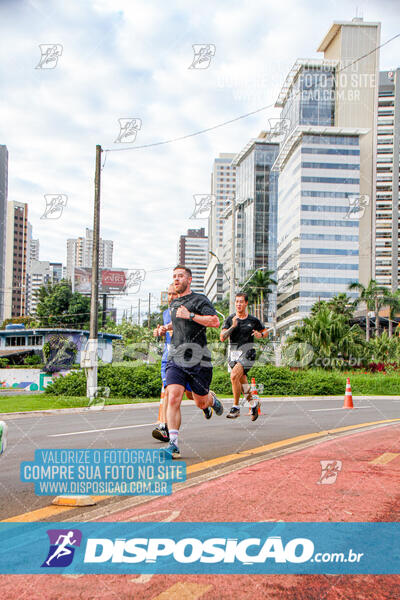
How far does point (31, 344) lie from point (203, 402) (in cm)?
4814

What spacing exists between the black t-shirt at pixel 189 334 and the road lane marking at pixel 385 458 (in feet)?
5.97

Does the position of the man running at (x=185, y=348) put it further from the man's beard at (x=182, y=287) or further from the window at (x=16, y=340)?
the window at (x=16, y=340)

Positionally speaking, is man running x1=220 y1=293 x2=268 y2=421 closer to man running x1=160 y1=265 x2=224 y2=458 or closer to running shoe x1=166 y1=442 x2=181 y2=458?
man running x1=160 y1=265 x2=224 y2=458

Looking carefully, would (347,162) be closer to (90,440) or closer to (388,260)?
(388,260)

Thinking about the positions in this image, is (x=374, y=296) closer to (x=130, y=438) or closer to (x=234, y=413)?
(x=234, y=413)

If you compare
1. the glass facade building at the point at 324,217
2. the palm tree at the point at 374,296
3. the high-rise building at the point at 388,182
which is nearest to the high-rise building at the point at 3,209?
the glass facade building at the point at 324,217

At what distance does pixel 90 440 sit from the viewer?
730 cm

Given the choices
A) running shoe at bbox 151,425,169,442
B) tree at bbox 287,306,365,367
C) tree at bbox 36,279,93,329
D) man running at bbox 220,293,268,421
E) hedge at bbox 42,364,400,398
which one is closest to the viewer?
running shoe at bbox 151,425,169,442

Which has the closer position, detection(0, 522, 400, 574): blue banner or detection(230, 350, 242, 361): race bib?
detection(0, 522, 400, 574): blue banner

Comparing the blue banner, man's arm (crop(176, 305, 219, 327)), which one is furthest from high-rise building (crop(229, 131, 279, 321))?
the blue banner

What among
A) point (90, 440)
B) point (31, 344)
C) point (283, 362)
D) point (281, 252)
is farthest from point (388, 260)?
point (90, 440)

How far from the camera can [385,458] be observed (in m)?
5.74

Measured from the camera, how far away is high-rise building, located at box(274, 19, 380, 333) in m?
126

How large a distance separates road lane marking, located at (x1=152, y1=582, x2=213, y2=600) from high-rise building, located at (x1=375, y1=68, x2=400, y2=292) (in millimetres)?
158059
